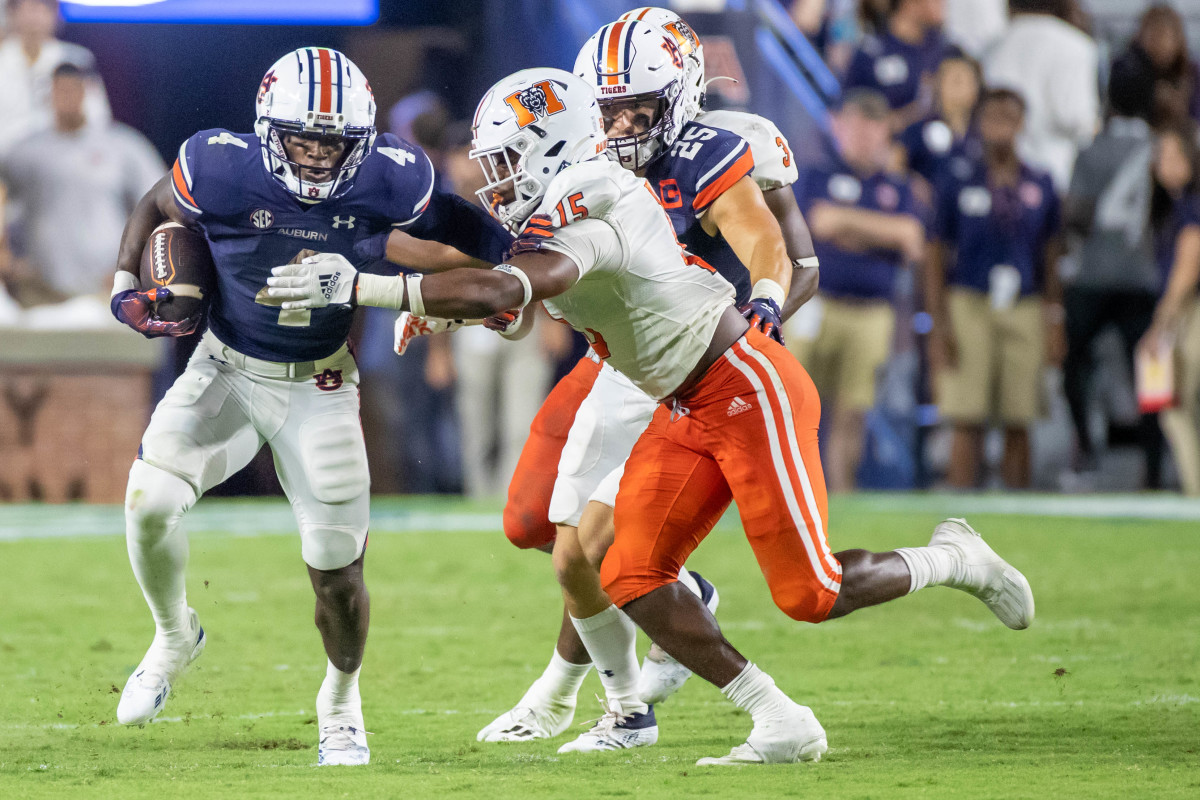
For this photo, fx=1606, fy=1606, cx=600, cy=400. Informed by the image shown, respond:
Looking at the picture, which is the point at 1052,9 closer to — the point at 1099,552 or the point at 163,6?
the point at 1099,552

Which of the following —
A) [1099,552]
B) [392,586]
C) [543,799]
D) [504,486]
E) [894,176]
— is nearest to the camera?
[543,799]

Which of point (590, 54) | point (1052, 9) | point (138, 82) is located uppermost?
point (590, 54)

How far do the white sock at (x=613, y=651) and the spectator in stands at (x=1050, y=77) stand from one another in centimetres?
728

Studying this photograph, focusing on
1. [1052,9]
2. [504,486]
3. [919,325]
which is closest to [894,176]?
[919,325]

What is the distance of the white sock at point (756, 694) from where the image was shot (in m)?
3.84

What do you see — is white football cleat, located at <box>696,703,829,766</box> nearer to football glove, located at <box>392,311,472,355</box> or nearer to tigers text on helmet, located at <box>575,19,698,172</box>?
football glove, located at <box>392,311,472,355</box>

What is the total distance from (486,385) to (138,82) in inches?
132

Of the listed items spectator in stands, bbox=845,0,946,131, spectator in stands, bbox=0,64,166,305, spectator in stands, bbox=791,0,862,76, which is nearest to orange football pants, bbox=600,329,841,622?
spectator in stands, bbox=0,64,166,305

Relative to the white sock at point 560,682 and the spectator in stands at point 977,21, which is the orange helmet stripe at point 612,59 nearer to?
the white sock at point 560,682

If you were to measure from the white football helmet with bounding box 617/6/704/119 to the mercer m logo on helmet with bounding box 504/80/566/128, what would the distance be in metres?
0.65

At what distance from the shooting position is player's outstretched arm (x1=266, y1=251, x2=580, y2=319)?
3455 mm

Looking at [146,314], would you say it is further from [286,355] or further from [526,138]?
[526,138]

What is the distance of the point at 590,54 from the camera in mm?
4512

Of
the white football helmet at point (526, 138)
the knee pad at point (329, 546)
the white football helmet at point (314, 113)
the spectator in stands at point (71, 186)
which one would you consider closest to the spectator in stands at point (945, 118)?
the spectator in stands at point (71, 186)
